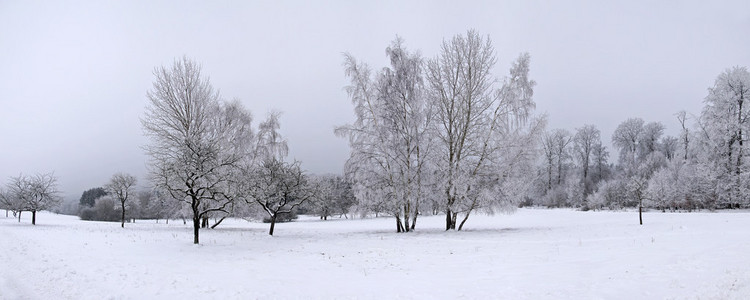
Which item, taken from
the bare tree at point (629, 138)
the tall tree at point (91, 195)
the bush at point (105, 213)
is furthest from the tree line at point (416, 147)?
the tall tree at point (91, 195)

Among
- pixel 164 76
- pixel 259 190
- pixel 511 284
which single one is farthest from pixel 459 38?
pixel 164 76

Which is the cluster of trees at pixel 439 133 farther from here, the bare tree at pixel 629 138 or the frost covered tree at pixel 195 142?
the bare tree at pixel 629 138

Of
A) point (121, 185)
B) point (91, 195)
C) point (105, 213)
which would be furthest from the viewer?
point (91, 195)

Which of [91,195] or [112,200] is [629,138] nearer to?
[112,200]

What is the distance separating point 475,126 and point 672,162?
3462 centimetres

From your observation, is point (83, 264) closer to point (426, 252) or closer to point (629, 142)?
point (426, 252)

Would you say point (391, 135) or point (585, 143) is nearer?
point (391, 135)

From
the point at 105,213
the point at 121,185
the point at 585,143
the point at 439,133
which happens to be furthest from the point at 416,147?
the point at 105,213

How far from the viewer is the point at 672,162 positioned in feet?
130

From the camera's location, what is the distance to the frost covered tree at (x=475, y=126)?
61.6ft

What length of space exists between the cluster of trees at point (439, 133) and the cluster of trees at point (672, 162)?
2.58 metres

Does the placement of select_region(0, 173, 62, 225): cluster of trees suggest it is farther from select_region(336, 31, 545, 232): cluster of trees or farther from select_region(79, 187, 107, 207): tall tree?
select_region(79, 187, 107, 207): tall tree

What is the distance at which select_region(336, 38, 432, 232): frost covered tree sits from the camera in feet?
64.2

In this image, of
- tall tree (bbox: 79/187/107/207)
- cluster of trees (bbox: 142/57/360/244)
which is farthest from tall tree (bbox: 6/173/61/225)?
tall tree (bbox: 79/187/107/207)
